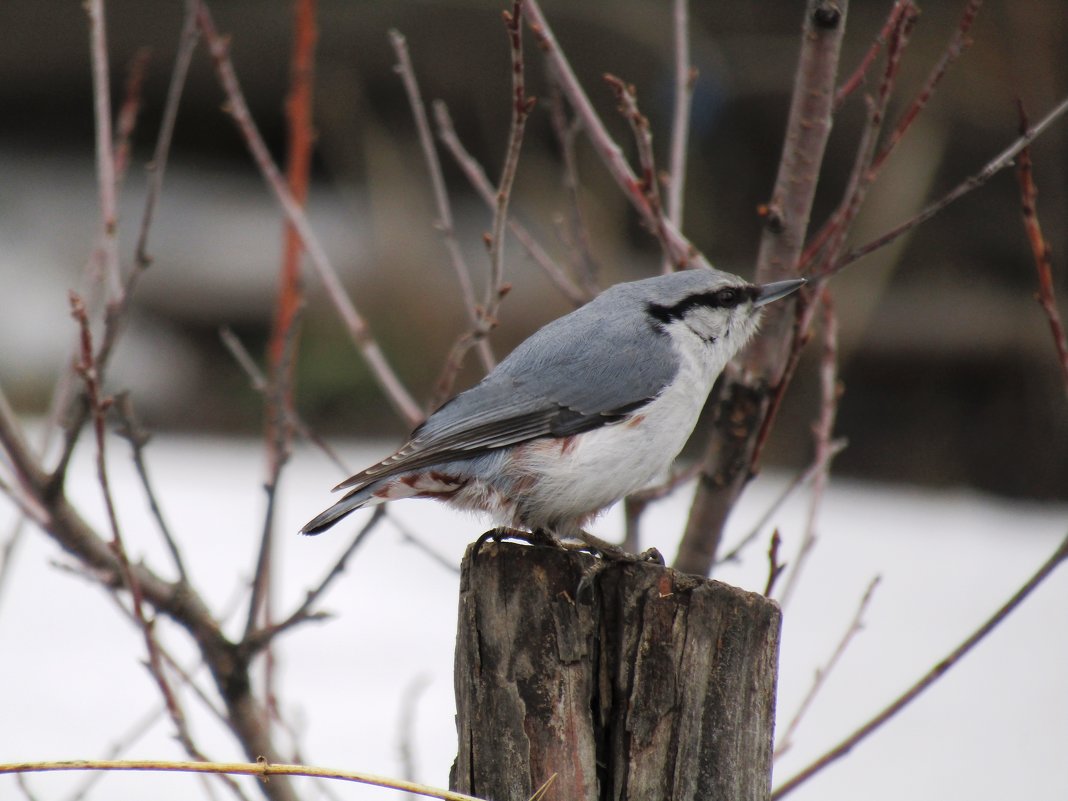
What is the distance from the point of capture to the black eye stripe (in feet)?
8.95

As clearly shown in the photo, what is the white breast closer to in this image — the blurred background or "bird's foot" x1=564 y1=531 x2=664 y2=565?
"bird's foot" x1=564 y1=531 x2=664 y2=565

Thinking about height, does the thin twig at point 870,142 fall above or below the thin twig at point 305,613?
above

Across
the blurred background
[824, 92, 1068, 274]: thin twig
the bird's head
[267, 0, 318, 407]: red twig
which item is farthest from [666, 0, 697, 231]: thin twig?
the blurred background

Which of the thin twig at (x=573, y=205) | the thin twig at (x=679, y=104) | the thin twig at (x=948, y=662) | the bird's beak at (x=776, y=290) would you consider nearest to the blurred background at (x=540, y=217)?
the thin twig at (x=573, y=205)

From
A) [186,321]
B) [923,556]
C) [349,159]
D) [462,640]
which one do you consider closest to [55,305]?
[186,321]

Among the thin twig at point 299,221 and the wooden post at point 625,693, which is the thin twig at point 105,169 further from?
the wooden post at point 625,693

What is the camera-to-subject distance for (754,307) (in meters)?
2.62

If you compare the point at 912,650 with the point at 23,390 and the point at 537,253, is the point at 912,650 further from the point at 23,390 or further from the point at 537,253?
the point at 23,390

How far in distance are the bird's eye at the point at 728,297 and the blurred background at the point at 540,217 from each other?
13.5 ft

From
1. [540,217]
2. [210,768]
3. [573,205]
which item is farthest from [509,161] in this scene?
[540,217]

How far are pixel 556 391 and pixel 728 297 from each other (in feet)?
1.53

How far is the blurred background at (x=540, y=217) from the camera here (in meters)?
7.23

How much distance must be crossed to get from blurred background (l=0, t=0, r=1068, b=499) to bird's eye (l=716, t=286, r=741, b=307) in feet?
13.5

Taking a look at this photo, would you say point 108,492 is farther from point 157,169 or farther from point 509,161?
point 509,161
